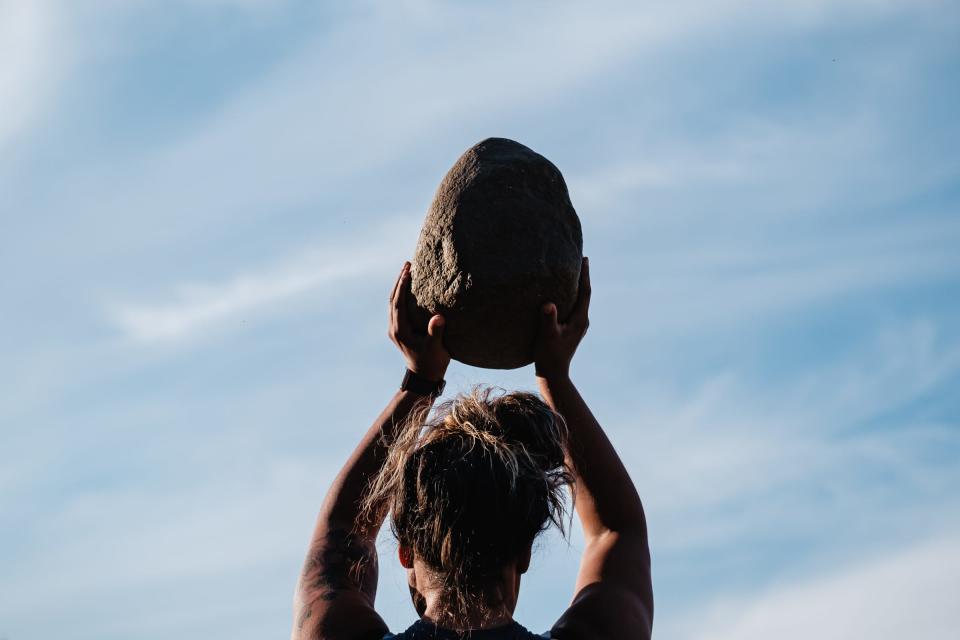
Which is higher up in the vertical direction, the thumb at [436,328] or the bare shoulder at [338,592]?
the thumb at [436,328]

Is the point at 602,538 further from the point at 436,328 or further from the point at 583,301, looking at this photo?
the point at 583,301

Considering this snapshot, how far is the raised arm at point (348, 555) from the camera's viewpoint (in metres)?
3.13

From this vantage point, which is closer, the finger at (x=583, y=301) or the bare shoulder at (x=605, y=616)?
the bare shoulder at (x=605, y=616)

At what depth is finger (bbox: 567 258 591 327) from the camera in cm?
457

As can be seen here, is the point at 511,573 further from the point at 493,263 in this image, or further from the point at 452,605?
the point at 493,263

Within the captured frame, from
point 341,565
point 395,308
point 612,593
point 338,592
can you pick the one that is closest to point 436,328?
point 395,308

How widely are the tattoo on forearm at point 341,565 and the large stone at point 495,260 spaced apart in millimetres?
1382

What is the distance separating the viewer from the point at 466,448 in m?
3.00

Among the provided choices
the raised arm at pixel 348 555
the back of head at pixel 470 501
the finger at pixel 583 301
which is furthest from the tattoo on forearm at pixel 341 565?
the finger at pixel 583 301

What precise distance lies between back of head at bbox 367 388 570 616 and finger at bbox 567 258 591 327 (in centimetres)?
149

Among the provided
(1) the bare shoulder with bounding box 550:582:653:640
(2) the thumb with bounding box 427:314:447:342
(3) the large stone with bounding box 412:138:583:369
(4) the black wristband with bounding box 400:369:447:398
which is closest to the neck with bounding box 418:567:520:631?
(1) the bare shoulder with bounding box 550:582:653:640

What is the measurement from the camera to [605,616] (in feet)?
10.2

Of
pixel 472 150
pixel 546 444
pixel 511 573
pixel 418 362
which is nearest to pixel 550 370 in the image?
pixel 418 362

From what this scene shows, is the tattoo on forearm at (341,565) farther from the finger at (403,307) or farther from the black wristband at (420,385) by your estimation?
the finger at (403,307)
